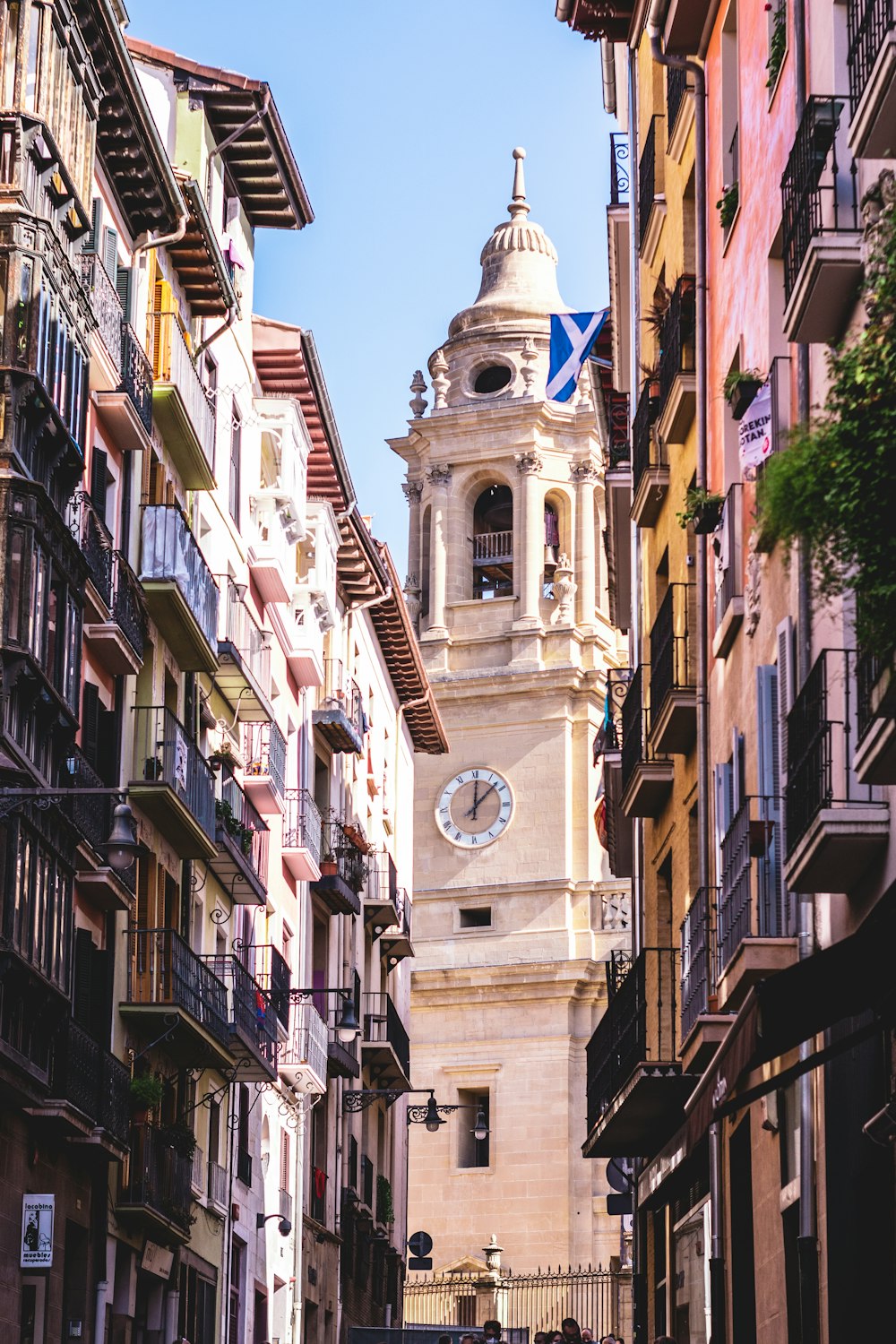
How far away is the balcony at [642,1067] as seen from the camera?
23828 mm

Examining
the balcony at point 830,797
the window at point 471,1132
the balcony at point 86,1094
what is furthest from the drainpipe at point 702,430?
the window at point 471,1132

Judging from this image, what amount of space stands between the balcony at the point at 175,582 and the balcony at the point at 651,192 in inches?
263

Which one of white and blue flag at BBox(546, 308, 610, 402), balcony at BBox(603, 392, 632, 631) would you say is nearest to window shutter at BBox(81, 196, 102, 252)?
balcony at BBox(603, 392, 632, 631)

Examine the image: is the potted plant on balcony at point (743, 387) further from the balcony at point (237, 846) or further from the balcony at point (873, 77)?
the balcony at point (237, 846)

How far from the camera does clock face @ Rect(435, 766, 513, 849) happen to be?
62.7 meters

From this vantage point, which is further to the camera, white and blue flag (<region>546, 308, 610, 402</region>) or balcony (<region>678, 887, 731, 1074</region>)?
white and blue flag (<region>546, 308, 610, 402</region>)

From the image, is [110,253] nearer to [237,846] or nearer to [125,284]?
[125,284]

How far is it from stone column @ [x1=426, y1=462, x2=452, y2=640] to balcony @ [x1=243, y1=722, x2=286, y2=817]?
2400 cm

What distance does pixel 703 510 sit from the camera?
22.2m

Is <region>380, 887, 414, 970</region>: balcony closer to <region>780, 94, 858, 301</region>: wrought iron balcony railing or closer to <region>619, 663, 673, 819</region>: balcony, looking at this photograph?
<region>619, 663, 673, 819</region>: balcony

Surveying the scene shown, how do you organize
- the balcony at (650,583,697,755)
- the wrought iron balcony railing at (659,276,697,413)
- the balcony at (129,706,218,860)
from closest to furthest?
1. the balcony at (650,583,697,755)
2. the wrought iron balcony railing at (659,276,697,413)
3. the balcony at (129,706,218,860)

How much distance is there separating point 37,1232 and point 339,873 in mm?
22355

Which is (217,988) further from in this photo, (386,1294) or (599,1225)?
(599,1225)

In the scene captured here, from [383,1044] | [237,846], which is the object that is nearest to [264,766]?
[237,846]
